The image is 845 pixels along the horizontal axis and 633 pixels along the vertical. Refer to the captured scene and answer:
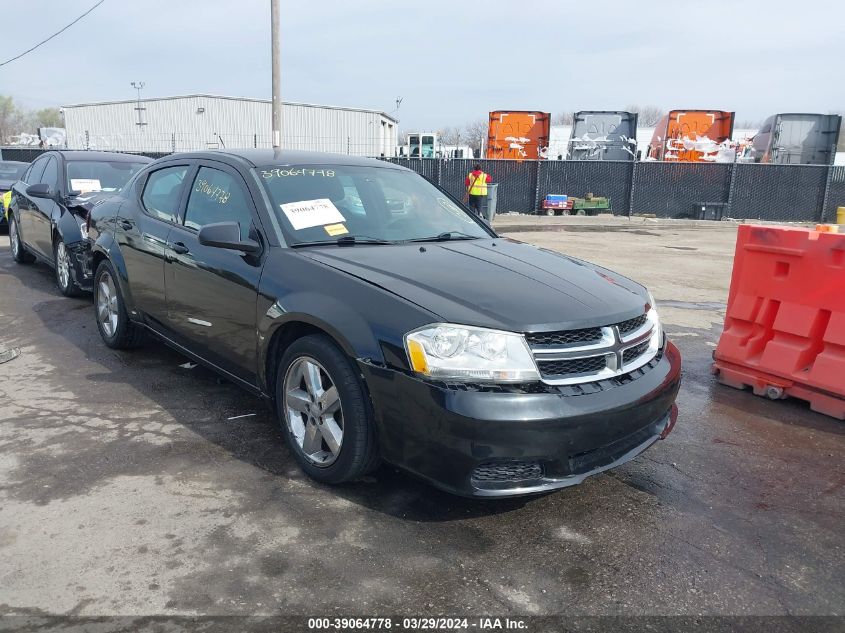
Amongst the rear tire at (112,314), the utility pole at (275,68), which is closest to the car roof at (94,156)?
the rear tire at (112,314)

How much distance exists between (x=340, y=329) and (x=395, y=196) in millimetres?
1544

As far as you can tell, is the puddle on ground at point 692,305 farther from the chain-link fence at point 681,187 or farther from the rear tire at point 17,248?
the chain-link fence at point 681,187

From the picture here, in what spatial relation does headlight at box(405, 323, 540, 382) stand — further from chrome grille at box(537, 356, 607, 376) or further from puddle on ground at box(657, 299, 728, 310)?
puddle on ground at box(657, 299, 728, 310)

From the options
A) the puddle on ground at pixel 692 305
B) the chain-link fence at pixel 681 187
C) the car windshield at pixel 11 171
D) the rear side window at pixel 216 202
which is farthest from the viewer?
the chain-link fence at pixel 681 187

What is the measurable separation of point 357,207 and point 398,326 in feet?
4.67

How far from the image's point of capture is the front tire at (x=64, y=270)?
23.5 ft

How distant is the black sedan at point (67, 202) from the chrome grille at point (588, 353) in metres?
5.40

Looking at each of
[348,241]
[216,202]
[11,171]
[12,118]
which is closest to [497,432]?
[348,241]

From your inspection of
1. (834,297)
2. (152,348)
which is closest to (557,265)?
(834,297)

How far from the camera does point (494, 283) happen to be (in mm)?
3174

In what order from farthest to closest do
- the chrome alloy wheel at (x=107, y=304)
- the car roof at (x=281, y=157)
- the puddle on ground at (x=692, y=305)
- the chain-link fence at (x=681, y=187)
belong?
the chain-link fence at (x=681, y=187), the puddle on ground at (x=692, y=305), the chrome alloy wheel at (x=107, y=304), the car roof at (x=281, y=157)

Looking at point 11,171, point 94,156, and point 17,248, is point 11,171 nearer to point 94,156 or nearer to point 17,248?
point 17,248

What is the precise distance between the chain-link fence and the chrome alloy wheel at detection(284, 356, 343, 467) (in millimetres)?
18960

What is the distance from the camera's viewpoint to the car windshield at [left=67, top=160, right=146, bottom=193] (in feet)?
24.8
